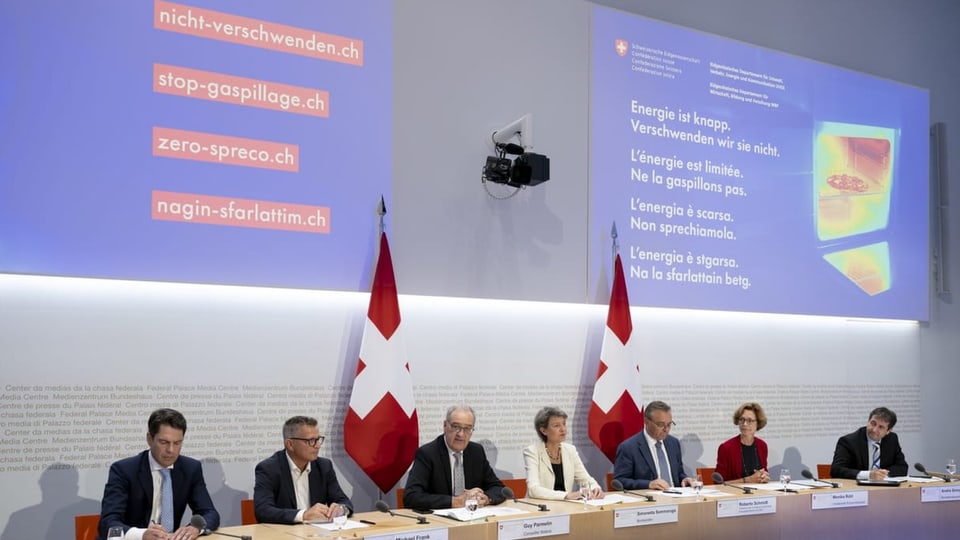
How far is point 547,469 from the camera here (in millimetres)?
5434

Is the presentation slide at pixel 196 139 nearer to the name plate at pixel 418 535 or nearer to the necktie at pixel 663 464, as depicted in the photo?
the name plate at pixel 418 535

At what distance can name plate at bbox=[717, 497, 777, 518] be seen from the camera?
192 inches

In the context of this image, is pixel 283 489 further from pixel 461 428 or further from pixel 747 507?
pixel 747 507

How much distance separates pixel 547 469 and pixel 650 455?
2.45 ft

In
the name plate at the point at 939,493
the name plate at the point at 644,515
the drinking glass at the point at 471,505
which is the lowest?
the name plate at the point at 939,493

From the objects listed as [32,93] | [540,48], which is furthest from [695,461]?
[32,93]

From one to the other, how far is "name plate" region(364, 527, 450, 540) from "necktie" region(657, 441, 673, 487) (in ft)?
7.28

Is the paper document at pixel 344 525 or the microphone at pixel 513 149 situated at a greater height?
the microphone at pixel 513 149

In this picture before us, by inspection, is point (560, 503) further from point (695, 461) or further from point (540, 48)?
point (540, 48)

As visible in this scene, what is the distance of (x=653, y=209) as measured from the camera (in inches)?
262

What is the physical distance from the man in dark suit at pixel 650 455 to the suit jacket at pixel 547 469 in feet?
0.95

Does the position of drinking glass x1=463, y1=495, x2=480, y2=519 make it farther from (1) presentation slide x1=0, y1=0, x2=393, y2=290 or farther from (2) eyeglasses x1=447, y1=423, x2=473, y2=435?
(1) presentation slide x1=0, y1=0, x2=393, y2=290

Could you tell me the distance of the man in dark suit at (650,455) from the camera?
5637 mm

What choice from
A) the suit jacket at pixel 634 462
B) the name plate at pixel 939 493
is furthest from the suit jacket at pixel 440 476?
the name plate at pixel 939 493
